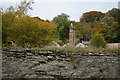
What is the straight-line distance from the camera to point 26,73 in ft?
9.57

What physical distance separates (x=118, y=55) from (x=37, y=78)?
8.53ft

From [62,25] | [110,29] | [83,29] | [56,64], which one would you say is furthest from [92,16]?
[56,64]

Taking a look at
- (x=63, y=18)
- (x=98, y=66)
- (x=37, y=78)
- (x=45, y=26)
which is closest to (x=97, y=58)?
(x=98, y=66)

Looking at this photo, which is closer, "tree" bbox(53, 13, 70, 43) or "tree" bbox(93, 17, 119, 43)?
"tree" bbox(93, 17, 119, 43)

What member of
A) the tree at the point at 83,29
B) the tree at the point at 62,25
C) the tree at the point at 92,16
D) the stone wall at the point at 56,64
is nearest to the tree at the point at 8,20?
the stone wall at the point at 56,64

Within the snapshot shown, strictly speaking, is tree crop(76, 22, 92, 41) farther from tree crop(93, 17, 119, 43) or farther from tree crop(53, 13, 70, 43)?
tree crop(93, 17, 119, 43)

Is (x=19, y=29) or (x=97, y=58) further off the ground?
(x=19, y=29)

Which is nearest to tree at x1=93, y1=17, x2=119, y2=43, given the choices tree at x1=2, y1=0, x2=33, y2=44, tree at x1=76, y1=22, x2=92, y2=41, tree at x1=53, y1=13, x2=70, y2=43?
tree at x1=76, y1=22, x2=92, y2=41

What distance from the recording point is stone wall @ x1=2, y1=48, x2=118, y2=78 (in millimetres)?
2953

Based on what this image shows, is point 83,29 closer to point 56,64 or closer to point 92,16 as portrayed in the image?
point 92,16

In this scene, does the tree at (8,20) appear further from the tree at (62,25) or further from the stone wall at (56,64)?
the tree at (62,25)

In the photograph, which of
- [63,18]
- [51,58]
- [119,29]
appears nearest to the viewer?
[51,58]

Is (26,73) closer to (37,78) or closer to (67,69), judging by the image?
(37,78)

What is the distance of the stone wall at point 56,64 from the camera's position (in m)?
2.95
